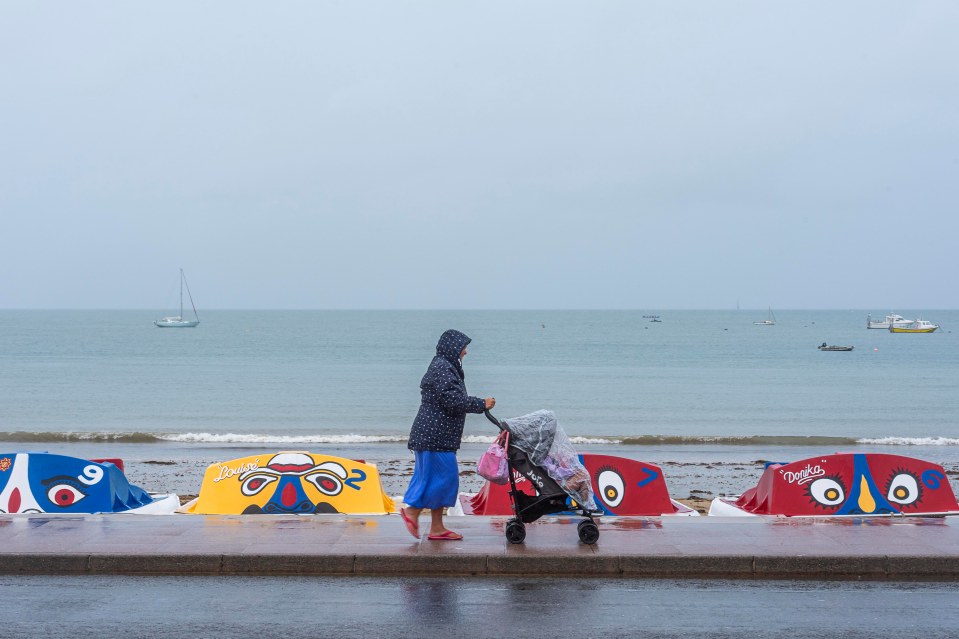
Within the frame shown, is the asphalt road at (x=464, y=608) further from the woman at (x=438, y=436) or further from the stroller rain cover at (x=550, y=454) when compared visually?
the stroller rain cover at (x=550, y=454)

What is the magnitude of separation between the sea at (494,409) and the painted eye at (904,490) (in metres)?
7.11

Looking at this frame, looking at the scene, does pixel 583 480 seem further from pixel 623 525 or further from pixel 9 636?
pixel 9 636

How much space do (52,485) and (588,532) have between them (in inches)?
231

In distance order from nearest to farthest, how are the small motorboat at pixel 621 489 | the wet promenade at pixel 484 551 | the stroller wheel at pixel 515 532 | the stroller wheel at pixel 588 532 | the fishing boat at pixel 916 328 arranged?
the wet promenade at pixel 484 551
the stroller wheel at pixel 588 532
the stroller wheel at pixel 515 532
the small motorboat at pixel 621 489
the fishing boat at pixel 916 328

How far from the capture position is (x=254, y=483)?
34.6 ft

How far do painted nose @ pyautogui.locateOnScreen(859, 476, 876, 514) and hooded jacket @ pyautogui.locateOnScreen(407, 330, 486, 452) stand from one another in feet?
15.1

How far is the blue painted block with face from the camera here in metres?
10.4

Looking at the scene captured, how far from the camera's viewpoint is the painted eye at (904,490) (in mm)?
10539

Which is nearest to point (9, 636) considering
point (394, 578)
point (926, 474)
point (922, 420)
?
point (394, 578)

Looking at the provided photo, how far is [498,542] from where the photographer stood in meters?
8.71

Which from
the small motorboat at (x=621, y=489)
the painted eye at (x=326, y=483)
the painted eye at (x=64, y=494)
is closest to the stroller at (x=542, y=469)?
the small motorboat at (x=621, y=489)

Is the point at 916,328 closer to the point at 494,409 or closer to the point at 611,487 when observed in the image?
the point at 494,409

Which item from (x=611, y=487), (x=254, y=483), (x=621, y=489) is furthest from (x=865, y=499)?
(x=254, y=483)

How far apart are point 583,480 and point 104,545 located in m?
4.16
